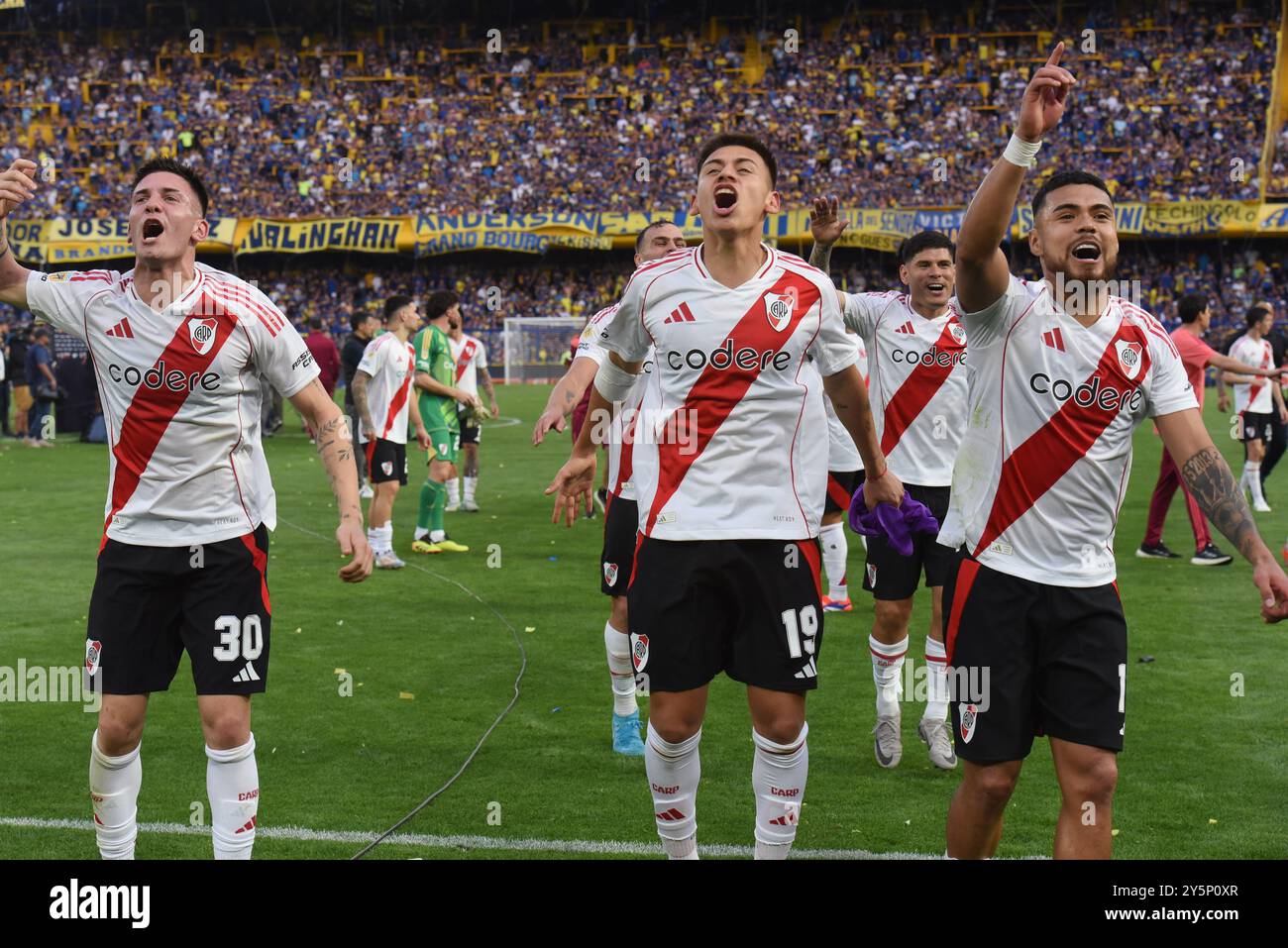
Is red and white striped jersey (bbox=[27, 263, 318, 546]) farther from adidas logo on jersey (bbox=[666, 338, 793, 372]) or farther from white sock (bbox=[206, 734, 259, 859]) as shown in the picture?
adidas logo on jersey (bbox=[666, 338, 793, 372])

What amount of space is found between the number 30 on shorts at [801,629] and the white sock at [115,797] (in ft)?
7.63

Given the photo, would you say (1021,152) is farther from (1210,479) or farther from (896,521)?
(896,521)

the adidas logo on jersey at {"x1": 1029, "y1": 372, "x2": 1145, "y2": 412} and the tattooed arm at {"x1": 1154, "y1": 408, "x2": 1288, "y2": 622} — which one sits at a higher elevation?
the adidas logo on jersey at {"x1": 1029, "y1": 372, "x2": 1145, "y2": 412}

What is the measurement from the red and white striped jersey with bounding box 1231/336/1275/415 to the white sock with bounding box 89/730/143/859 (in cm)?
1314

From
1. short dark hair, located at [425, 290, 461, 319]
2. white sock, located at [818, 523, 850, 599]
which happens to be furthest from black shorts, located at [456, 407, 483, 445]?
white sock, located at [818, 523, 850, 599]

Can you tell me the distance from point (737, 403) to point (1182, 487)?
9286 millimetres

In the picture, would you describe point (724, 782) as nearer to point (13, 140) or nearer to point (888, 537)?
point (888, 537)

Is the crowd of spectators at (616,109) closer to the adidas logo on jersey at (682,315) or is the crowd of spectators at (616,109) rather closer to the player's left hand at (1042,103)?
the adidas logo on jersey at (682,315)

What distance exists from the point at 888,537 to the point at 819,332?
1844mm

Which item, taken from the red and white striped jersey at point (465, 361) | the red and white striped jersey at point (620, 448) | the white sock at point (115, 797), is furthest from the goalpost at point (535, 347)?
the white sock at point (115, 797)

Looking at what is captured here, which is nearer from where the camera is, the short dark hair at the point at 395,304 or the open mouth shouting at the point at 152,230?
the open mouth shouting at the point at 152,230

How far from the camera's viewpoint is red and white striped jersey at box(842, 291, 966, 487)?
692 centimetres

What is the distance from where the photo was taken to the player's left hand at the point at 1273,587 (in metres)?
3.91

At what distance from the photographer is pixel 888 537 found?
6434 millimetres
